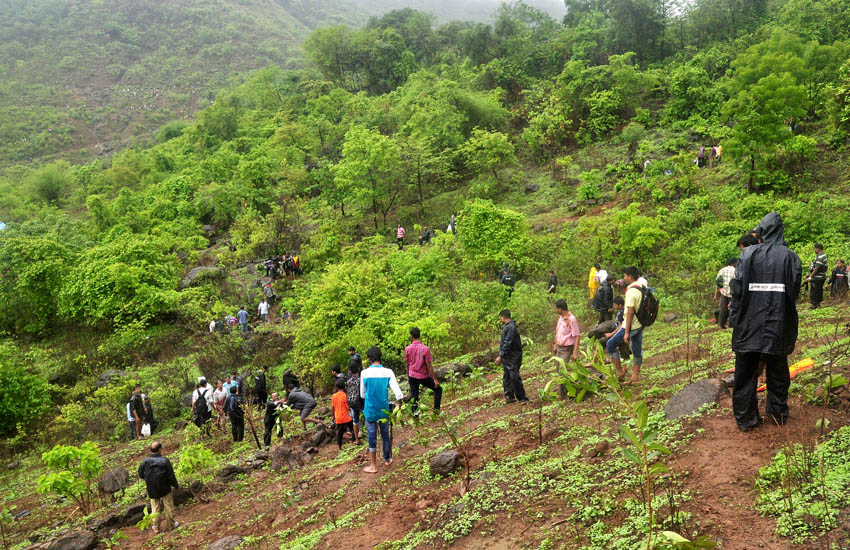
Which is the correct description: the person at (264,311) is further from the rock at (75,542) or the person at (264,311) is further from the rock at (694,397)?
the rock at (694,397)

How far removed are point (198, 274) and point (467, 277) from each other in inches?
510

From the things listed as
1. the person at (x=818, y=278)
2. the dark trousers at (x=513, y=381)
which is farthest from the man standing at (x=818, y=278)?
the dark trousers at (x=513, y=381)

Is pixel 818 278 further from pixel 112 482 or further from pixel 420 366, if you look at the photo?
pixel 112 482

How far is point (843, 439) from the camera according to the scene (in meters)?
3.79

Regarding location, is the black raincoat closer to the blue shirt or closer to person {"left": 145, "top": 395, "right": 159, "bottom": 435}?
the blue shirt

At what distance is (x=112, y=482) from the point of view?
969 cm

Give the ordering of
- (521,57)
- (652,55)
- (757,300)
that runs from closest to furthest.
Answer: (757,300) < (652,55) < (521,57)

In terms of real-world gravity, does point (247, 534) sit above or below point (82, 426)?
above

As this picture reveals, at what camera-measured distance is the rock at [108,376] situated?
53.2ft

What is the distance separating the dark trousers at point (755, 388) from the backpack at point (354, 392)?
492 cm

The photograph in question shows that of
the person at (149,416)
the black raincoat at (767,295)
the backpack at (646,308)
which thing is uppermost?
the black raincoat at (767,295)

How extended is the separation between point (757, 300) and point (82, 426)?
1636 cm

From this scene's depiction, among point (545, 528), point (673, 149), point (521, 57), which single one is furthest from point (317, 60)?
point (545, 528)

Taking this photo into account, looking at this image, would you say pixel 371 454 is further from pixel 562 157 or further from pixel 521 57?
pixel 521 57
